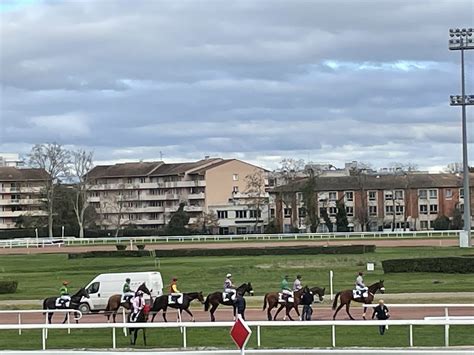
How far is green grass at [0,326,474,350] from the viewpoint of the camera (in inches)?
767

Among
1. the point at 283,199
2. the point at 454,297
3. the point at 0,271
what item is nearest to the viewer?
the point at 454,297

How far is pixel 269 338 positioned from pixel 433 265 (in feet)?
71.4

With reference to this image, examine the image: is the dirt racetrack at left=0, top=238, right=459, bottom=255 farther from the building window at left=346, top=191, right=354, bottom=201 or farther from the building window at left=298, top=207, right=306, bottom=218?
the building window at left=346, top=191, right=354, bottom=201

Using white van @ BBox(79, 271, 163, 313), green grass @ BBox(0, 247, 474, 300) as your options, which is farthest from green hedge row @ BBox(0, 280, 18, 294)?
white van @ BBox(79, 271, 163, 313)

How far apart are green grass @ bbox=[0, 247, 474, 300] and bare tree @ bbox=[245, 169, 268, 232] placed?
5762 cm

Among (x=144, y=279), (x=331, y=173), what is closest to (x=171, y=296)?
(x=144, y=279)

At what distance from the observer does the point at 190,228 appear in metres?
109

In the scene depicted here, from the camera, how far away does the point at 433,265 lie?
40.8 m

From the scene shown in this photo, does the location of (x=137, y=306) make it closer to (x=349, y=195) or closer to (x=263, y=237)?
(x=263, y=237)

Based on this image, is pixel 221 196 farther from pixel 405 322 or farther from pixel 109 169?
pixel 405 322

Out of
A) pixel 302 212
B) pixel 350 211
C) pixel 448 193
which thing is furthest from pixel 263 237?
pixel 448 193

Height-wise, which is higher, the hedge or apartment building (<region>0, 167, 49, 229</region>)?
apartment building (<region>0, 167, 49, 229</region>)

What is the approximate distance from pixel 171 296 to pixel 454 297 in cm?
1047

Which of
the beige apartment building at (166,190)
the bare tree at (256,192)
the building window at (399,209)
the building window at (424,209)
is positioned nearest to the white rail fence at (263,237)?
the bare tree at (256,192)
